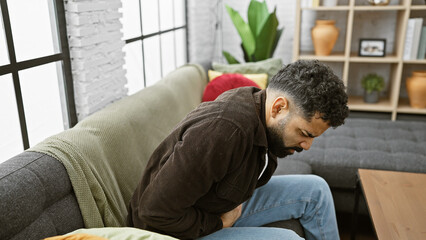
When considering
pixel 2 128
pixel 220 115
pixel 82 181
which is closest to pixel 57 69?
pixel 2 128

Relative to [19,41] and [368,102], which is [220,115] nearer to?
[19,41]

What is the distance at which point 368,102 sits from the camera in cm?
357

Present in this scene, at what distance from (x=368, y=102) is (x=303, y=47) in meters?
0.87

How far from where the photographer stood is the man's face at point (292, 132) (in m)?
1.08

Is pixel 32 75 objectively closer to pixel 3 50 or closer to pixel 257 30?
pixel 3 50

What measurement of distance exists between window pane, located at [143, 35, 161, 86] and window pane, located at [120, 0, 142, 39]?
0.52 ft

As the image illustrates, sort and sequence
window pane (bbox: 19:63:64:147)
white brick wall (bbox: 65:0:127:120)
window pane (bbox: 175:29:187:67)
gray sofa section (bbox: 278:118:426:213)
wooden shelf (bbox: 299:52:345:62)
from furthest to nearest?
wooden shelf (bbox: 299:52:345:62), window pane (bbox: 175:29:187:67), gray sofa section (bbox: 278:118:426:213), white brick wall (bbox: 65:0:127:120), window pane (bbox: 19:63:64:147)

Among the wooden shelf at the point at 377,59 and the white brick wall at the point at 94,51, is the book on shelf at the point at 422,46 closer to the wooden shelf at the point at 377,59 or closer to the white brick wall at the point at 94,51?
the wooden shelf at the point at 377,59

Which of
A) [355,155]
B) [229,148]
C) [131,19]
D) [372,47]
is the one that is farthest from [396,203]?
[372,47]

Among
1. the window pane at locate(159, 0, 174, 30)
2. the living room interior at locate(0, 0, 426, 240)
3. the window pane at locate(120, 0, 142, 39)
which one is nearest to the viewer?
the living room interior at locate(0, 0, 426, 240)

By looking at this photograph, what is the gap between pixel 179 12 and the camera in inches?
130

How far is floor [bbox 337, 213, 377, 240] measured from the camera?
2090 millimetres

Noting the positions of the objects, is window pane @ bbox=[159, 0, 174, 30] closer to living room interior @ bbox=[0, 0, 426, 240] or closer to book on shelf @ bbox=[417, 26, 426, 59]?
living room interior @ bbox=[0, 0, 426, 240]

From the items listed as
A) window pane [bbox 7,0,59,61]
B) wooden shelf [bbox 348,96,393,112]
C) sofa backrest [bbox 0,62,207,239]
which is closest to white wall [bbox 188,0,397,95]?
wooden shelf [bbox 348,96,393,112]
